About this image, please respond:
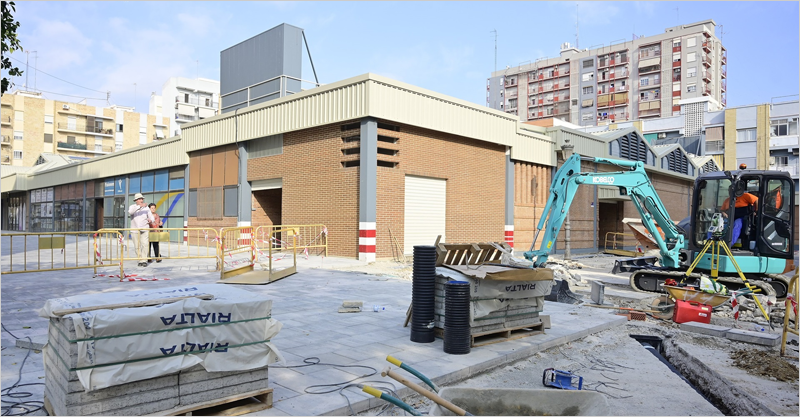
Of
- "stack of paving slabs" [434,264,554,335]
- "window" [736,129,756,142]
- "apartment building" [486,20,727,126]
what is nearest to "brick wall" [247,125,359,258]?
"stack of paving slabs" [434,264,554,335]

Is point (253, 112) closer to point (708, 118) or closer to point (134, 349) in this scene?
point (134, 349)

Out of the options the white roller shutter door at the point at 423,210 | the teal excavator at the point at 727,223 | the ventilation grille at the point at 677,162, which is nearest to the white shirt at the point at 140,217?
the white roller shutter door at the point at 423,210

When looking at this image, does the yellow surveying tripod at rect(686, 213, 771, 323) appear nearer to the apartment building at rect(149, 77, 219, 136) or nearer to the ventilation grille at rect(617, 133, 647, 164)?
the ventilation grille at rect(617, 133, 647, 164)

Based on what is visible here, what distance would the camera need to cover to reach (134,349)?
3697 millimetres

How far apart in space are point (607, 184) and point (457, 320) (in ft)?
30.6

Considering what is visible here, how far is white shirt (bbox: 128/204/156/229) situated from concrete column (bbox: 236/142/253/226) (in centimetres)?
637

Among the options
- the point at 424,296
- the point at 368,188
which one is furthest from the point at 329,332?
the point at 368,188

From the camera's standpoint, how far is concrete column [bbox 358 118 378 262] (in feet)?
52.9

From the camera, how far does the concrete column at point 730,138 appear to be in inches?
1913

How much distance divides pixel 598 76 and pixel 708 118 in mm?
30339

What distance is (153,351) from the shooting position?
12.3 ft

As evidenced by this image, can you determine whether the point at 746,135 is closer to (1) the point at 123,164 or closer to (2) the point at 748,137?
(2) the point at 748,137

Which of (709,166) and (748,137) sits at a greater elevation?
(748,137)

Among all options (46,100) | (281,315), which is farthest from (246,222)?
(46,100)
